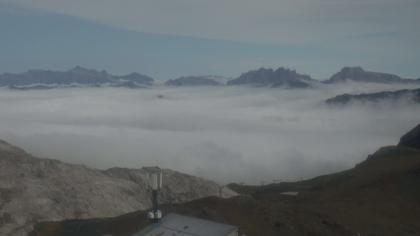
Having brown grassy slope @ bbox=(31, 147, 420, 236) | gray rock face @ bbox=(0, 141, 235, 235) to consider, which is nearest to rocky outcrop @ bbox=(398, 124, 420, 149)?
gray rock face @ bbox=(0, 141, 235, 235)

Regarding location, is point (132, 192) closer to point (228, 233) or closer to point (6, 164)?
point (6, 164)

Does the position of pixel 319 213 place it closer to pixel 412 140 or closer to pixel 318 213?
pixel 318 213

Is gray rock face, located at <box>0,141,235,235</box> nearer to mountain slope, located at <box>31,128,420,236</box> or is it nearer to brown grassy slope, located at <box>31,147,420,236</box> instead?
brown grassy slope, located at <box>31,147,420,236</box>

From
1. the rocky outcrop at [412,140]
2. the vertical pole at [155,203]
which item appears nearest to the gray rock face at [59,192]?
the rocky outcrop at [412,140]

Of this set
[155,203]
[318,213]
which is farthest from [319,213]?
[155,203]

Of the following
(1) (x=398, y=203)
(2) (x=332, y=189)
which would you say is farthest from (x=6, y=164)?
(1) (x=398, y=203)

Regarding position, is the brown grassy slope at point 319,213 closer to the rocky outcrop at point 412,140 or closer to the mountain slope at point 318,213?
the mountain slope at point 318,213
